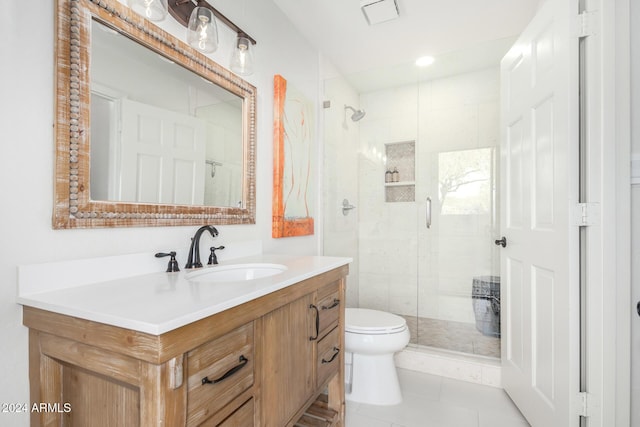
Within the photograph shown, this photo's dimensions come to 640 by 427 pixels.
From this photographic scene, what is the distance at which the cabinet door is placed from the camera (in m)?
0.96

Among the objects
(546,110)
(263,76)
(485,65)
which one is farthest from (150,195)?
(485,65)

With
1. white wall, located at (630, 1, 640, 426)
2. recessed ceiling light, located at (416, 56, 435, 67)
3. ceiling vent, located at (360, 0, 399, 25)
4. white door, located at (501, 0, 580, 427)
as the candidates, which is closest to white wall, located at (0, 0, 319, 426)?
ceiling vent, located at (360, 0, 399, 25)

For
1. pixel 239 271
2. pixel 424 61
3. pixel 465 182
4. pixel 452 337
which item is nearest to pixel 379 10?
pixel 424 61

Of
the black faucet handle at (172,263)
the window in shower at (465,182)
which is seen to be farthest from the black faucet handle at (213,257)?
the window in shower at (465,182)

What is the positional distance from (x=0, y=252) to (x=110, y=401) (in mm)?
459

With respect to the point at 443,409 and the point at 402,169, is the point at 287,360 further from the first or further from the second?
the point at 402,169

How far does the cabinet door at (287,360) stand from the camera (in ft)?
3.14

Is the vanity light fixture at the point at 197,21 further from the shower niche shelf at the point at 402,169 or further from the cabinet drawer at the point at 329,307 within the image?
the shower niche shelf at the point at 402,169

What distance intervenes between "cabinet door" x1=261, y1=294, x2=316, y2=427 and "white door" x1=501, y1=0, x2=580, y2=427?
1066 millimetres

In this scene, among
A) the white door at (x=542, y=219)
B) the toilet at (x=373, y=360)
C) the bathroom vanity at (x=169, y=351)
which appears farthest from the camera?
the toilet at (x=373, y=360)

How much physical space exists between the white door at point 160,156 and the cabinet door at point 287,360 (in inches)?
25.0

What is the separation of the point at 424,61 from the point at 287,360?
8.16 feet

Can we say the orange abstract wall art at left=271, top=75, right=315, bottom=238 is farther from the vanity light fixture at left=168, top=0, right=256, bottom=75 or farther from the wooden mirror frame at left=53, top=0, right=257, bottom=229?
the wooden mirror frame at left=53, top=0, right=257, bottom=229

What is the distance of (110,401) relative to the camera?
75 cm
